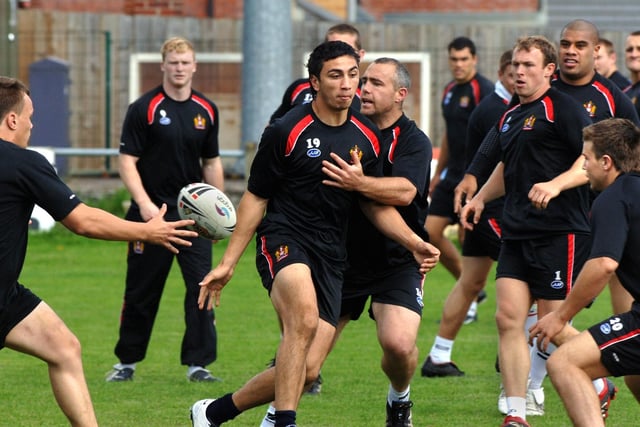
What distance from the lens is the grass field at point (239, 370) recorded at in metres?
8.61

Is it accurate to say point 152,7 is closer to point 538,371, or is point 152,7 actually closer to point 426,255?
point 538,371

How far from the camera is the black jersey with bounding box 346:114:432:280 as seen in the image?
7.96 meters

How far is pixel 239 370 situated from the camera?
1021 centimetres

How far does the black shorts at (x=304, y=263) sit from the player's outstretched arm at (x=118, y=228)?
769mm

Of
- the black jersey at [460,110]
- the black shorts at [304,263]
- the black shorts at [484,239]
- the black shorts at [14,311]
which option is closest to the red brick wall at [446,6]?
the black jersey at [460,110]

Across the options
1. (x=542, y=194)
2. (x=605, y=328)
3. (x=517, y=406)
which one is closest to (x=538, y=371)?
(x=517, y=406)

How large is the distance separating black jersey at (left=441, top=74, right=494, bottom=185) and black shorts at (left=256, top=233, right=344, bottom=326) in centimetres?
506

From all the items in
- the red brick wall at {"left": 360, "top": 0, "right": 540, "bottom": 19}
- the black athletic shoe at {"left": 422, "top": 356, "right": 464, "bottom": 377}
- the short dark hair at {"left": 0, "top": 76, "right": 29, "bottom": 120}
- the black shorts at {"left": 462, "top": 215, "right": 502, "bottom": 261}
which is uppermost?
the red brick wall at {"left": 360, "top": 0, "right": 540, "bottom": 19}

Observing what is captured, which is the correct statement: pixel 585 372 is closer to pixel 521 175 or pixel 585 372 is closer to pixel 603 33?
pixel 521 175

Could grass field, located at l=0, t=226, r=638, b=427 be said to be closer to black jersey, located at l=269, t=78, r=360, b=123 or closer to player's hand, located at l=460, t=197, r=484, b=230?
player's hand, located at l=460, t=197, r=484, b=230

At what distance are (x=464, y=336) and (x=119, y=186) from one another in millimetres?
8866

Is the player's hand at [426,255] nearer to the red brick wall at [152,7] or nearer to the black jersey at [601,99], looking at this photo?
the black jersey at [601,99]

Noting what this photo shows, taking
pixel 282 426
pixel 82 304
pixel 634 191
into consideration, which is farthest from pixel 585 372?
pixel 82 304

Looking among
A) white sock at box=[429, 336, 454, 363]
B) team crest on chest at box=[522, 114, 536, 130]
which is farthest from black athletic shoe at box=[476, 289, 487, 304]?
team crest on chest at box=[522, 114, 536, 130]
